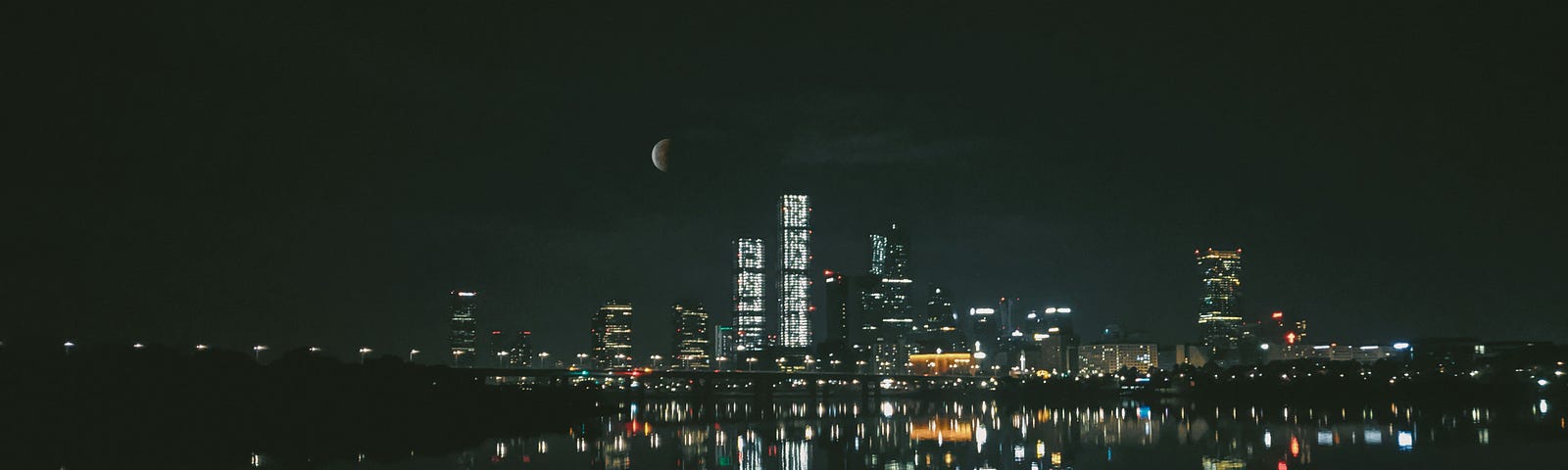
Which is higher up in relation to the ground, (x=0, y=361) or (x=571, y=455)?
(x=0, y=361)

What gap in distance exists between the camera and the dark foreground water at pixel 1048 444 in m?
63.5

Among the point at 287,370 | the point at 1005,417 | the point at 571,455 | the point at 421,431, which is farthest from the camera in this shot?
the point at 1005,417

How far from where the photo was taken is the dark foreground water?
63.5 meters

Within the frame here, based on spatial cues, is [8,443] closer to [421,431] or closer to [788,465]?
[421,431]

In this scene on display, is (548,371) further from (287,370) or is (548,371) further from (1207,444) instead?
(1207,444)

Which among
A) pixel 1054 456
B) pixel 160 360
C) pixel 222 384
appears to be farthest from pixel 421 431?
pixel 1054 456

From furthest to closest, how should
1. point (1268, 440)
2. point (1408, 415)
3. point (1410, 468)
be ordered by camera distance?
point (1408, 415), point (1268, 440), point (1410, 468)

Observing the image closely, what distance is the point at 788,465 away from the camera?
64.6 m

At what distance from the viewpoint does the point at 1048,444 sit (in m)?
79.4

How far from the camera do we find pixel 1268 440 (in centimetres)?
7744

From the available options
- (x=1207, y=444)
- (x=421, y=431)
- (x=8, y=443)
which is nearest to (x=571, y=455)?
(x=421, y=431)

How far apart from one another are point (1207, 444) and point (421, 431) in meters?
53.9

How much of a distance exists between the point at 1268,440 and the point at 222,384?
70.0 meters

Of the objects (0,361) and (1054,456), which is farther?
(0,361)
